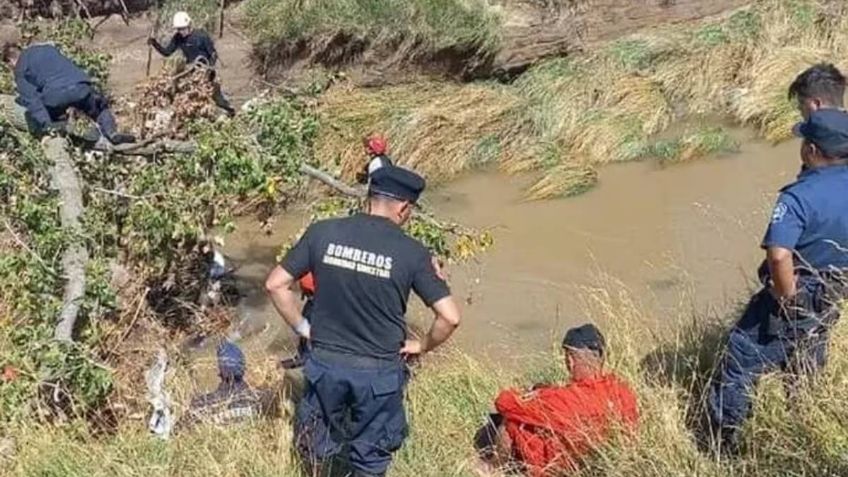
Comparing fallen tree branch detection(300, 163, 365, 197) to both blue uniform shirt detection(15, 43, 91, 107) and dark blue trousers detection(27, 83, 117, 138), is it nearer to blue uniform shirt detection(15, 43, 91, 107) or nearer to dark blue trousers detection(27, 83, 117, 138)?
dark blue trousers detection(27, 83, 117, 138)

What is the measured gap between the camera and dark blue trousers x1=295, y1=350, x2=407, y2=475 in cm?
473

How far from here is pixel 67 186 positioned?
7.12 meters

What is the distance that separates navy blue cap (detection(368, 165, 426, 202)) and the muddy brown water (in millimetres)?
2789

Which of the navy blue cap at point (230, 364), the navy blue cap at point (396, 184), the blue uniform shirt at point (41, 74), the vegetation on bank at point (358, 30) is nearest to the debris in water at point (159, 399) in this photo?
the navy blue cap at point (230, 364)

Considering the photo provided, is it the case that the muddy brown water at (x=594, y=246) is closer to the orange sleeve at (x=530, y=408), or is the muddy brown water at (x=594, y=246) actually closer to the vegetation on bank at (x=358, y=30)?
the orange sleeve at (x=530, y=408)

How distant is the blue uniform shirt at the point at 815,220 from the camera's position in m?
4.52

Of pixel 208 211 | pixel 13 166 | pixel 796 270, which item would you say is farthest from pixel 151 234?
pixel 796 270

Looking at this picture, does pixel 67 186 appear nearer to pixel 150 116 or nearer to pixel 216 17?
pixel 150 116

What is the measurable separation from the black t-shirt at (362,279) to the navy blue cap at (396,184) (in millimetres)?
109

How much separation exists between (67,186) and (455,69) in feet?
25.3

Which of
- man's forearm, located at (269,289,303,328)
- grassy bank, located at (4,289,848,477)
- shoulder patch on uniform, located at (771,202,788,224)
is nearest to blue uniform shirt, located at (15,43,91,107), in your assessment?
grassy bank, located at (4,289,848,477)

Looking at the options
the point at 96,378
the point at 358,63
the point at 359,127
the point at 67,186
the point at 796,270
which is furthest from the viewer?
the point at 358,63

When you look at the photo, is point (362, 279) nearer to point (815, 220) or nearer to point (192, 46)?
point (815, 220)

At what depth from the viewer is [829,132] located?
4590 millimetres
